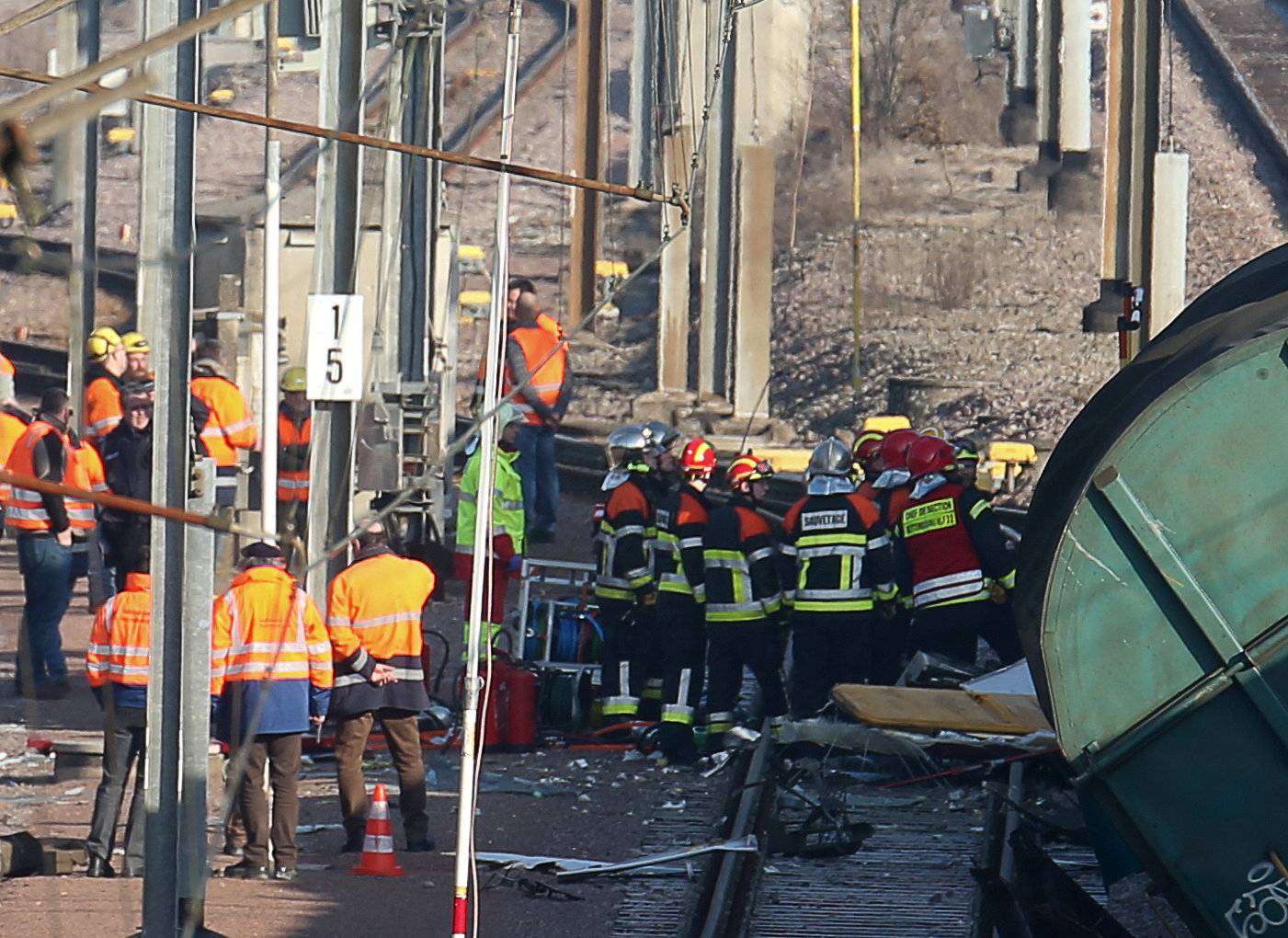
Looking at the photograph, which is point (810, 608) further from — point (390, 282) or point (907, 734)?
point (390, 282)

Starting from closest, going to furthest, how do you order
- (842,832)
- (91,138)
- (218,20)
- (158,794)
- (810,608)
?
(218,20) < (158,794) < (842,832) < (810,608) < (91,138)

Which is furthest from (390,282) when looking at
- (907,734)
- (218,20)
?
(218,20)

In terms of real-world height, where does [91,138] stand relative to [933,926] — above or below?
above

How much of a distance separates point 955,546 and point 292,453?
565 centimetres

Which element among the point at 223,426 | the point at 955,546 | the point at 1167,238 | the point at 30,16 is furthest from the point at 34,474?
the point at 1167,238

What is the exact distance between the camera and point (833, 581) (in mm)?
13883

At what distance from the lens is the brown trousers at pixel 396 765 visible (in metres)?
12.0

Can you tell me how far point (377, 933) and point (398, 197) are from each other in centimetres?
844

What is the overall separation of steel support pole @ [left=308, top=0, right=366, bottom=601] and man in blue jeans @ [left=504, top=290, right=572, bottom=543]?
302 cm

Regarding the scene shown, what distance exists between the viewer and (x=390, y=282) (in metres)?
17.9

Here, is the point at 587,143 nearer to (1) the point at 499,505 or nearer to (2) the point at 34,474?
(1) the point at 499,505

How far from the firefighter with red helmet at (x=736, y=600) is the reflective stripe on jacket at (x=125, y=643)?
3.94 m

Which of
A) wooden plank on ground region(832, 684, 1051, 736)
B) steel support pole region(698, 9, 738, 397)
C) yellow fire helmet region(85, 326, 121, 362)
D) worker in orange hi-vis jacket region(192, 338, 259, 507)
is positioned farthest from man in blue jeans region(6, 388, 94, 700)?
steel support pole region(698, 9, 738, 397)

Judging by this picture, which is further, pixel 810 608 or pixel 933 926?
pixel 810 608
